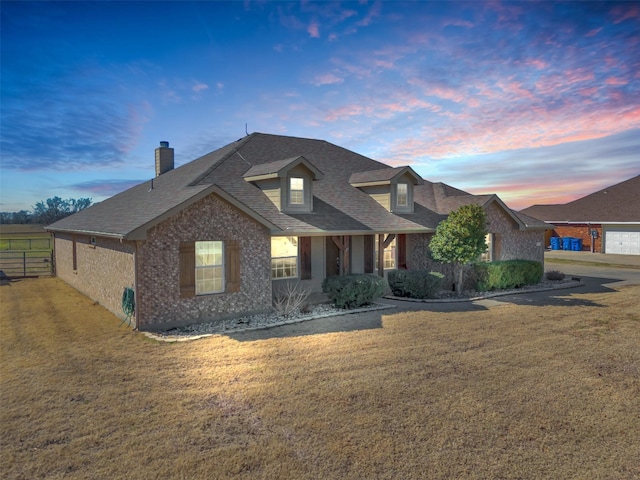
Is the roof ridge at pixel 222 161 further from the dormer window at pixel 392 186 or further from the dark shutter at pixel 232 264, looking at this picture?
the dormer window at pixel 392 186

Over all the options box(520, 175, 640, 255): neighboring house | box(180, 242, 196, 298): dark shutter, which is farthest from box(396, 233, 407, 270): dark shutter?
box(520, 175, 640, 255): neighboring house

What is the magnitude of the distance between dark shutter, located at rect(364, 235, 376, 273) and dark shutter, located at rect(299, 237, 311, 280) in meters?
2.80

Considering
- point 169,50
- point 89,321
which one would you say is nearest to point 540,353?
point 89,321

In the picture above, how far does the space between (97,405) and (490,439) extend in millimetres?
6100

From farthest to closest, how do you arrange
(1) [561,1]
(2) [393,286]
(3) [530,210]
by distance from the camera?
1. (3) [530,210]
2. (2) [393,286]
3. (1) [561,1]

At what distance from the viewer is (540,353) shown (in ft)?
31.0

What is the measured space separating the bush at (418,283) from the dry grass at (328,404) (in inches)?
177

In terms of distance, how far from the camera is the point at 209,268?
491 inches

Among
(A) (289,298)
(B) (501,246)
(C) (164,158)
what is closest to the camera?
(A) (289,298)

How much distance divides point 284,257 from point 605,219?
107ft

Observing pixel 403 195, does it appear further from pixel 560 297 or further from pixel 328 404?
pixel 328 404

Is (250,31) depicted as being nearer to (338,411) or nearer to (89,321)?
(89,321)

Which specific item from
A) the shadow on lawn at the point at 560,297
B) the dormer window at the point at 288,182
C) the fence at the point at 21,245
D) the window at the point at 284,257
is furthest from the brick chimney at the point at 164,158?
the fence at the point at 21,245

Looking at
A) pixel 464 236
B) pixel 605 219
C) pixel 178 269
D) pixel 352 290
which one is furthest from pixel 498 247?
pixel 605 219
